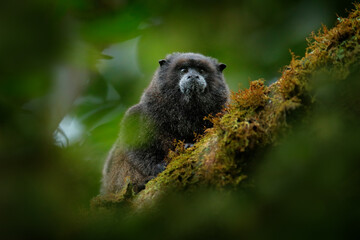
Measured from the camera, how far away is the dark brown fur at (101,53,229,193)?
470cm

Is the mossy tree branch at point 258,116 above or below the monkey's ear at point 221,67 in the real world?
below

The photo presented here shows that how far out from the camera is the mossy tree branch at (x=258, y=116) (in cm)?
223

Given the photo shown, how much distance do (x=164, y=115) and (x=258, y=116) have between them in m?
2.71

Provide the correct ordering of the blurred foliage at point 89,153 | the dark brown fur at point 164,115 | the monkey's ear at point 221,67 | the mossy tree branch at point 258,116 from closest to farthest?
the blurred foliage at point 89,153, the mossy tree branch at point 258,116, the dark brown fur at point 164,115, the monkey's ear at point 221,67

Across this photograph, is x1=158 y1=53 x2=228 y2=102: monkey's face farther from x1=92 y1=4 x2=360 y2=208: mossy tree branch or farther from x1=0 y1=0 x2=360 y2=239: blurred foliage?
x1=0 y1=0 x2=360 y2=239: blurred foliage

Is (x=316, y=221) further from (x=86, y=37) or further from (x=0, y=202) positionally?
(x=86, y=37)

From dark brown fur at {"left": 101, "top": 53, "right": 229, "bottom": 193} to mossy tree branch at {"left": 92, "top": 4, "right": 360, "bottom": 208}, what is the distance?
1.74 metres

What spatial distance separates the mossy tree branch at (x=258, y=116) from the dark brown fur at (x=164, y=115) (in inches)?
68.7

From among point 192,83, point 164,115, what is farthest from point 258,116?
point 192,83

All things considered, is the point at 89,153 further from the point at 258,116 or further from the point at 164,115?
the point at 164,115

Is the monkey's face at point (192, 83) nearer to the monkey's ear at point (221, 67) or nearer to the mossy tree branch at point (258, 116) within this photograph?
the monkey's ear at point (221, 67)

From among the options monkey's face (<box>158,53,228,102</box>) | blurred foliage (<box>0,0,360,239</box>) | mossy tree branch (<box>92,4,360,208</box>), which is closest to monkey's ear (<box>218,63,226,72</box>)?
monkey's face (<box>158,53,228,102</box>)

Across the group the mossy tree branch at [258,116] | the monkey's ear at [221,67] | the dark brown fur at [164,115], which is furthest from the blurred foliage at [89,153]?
the monkey's ear at [221,67]

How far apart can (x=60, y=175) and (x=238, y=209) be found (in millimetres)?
623
